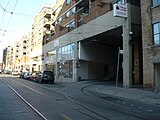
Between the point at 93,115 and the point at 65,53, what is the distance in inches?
1465

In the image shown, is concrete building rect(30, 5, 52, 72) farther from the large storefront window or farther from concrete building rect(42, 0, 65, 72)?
the large storefront window

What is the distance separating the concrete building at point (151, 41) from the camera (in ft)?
77.2

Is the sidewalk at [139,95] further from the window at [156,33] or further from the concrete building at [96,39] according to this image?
the window at [156,33]

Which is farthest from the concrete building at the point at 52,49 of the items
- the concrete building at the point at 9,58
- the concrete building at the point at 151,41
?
the concrete building at the point at 9,58

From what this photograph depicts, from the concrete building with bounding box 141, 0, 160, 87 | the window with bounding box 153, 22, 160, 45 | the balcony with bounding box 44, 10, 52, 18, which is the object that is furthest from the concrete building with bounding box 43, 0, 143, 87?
the balcony with bounding box 44, 10, 52, 18

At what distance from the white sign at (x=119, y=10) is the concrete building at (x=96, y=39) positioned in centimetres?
11

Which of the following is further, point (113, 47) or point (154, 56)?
point (113, 47)

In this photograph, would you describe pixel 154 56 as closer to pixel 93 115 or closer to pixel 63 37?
pixel 93 115

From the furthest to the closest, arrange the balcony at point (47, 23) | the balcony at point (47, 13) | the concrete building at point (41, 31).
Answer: the balcony at point (47, 13), the concrete building at point (41, 31), the balcony at point (47, 23)

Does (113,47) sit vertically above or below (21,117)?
above

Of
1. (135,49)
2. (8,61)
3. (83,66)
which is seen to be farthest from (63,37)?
(8,61)

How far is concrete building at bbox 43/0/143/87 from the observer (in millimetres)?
28406

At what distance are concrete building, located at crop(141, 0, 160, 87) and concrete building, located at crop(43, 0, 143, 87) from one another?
2.12 metres

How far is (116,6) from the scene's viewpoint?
2664cm
